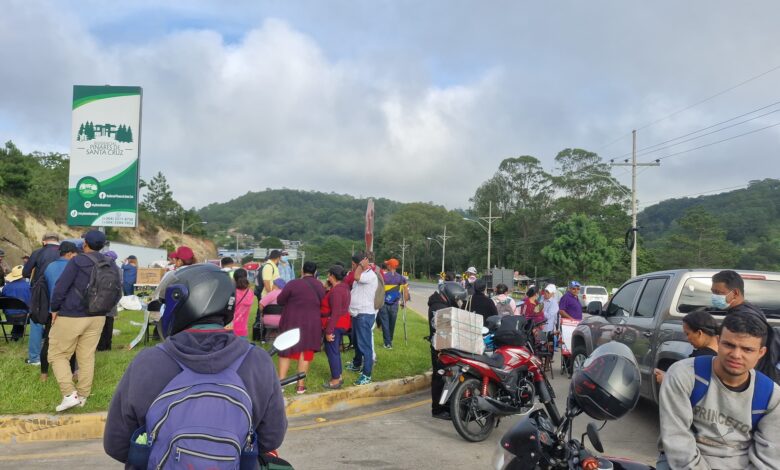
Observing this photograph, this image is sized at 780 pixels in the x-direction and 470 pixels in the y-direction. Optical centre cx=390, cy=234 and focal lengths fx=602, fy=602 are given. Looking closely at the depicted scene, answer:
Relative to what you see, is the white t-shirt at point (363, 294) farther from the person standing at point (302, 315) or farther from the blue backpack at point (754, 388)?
the blue backpack at point (754, 388)

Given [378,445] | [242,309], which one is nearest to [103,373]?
[242,309]

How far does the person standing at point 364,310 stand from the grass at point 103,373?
1.20ft

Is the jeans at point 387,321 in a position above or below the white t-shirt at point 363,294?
below

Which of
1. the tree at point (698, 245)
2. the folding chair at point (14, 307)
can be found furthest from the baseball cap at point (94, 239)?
the tree at point (698, 245)

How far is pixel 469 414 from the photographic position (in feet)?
20.6

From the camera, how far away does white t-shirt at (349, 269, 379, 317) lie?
865cm

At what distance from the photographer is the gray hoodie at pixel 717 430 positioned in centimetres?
278

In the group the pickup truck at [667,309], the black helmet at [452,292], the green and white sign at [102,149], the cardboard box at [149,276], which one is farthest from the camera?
the cardboard box at [149,276]

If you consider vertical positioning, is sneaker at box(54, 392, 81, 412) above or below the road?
above

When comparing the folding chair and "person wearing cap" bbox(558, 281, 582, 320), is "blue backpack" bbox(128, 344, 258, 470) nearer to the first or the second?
the folding chair

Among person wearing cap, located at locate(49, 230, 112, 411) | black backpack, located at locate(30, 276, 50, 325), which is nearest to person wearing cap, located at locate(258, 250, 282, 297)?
black backpack, located at locate(30, 276, 50, 325)

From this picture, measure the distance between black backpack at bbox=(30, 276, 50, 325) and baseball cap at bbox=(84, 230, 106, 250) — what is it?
1379 millimetres

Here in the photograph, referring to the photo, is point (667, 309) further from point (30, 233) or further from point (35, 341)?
point (30, 233)

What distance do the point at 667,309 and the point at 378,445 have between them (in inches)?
132
